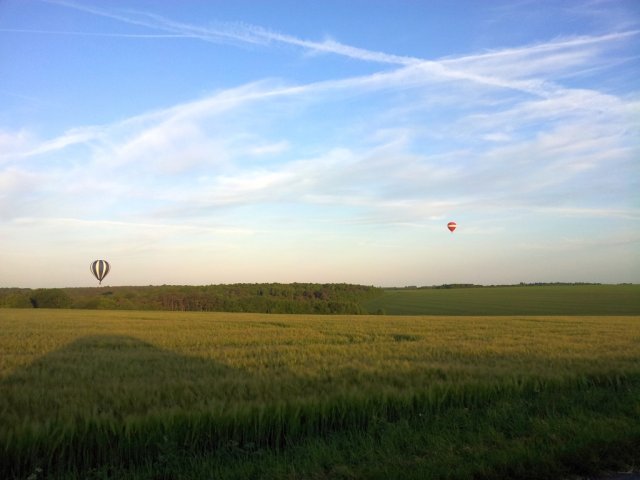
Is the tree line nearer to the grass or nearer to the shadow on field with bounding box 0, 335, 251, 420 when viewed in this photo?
the shadow on field with bounding box 0, 335, 251, 420

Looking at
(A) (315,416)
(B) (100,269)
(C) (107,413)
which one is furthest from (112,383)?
(B) (100,269)

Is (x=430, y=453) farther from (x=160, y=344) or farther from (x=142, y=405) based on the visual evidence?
(x=160, y=344)

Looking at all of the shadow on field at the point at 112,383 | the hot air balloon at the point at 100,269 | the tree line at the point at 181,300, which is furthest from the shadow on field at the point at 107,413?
the tree line at the point at 181,300

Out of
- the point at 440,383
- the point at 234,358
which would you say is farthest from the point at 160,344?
the point at 440,383

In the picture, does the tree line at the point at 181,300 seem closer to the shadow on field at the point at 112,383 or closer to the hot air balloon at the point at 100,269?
the hot air balloon at the point at 100,269

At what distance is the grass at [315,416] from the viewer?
4777 millimetres

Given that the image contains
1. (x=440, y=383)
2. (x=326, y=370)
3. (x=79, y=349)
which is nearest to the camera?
(x=440, y=383)

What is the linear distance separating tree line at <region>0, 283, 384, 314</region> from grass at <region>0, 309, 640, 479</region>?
63.1 m

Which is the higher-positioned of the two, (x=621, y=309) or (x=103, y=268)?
(x=103, y=268)

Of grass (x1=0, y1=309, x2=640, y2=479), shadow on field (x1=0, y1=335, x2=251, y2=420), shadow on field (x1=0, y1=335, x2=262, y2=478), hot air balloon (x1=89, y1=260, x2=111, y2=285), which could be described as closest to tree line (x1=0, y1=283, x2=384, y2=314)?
hot air balloon (x1=89, y1=260, x2=111, y2=285)

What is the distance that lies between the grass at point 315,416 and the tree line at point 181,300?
207 ft

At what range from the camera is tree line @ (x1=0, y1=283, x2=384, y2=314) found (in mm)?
73188

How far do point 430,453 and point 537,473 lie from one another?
39.8 inches

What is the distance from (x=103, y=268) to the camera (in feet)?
156
